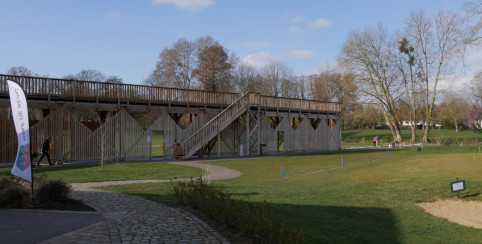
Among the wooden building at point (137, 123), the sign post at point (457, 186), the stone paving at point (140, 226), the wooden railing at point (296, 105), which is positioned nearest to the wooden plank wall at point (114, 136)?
the wooden building at point (137, 123)

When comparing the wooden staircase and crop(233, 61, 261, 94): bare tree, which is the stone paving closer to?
the wooden staircase

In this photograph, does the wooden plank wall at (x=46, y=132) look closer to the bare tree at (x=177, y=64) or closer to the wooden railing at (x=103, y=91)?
the wooden railing at (x=103, y=91)

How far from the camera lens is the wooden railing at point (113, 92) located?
70.9ft

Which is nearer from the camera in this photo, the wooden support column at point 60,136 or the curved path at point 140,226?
the curved path at point 140,226

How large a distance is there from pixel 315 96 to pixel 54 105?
57.0 metres

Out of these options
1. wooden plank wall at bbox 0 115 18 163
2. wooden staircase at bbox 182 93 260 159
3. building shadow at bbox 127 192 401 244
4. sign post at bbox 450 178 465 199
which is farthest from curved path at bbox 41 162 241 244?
wooden staircase at bbox 182 93 260 159

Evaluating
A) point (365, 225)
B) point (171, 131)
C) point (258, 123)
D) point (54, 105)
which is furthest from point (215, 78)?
point (365, 225)

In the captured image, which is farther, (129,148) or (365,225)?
(129,148)

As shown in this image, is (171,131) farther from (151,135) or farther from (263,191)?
(263,191)

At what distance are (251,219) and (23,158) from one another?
654 cm

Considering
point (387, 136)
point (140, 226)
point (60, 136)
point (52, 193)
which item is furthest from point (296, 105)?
point (387, 136)

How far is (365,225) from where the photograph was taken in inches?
310

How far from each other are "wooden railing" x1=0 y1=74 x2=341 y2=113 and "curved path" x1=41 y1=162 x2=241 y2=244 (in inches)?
592

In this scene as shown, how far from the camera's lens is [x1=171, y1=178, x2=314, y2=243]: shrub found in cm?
520
